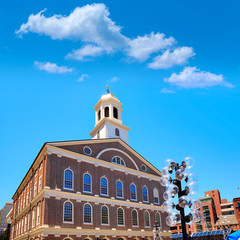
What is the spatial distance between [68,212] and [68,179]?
11.8ft

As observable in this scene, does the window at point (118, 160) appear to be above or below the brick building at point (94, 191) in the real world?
above

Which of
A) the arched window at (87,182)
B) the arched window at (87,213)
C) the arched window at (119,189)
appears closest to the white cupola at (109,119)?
the arched window at (119,189)

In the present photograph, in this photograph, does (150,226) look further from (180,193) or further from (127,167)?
(180,193)

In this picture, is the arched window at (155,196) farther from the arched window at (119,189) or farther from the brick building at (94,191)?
the arched window at (119,189)

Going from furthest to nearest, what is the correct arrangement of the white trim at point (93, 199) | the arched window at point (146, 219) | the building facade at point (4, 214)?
the building facade at point (4, 214) → the arched window at point (146, 219) → the white trim at point (93, 199)

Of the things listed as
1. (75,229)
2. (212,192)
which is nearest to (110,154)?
(75,229)

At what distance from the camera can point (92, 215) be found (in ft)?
98.6

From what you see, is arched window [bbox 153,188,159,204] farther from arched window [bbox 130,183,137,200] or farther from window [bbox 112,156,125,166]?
window [bbox 112,156,125,166]

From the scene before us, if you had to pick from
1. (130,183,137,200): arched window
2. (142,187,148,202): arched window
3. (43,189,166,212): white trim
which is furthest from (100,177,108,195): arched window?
(142,187,148,202): arched window

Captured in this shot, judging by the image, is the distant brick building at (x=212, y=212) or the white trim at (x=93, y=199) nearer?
the white trim at (x=93, y=199)

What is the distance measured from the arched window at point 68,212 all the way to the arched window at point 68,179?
6.15 feet

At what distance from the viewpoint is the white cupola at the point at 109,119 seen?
4022cm

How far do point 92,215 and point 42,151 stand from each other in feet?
31.4

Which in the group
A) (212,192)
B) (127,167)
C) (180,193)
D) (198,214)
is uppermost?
(212,192)
